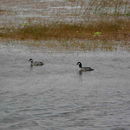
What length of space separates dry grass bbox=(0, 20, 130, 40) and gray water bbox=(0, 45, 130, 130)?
3558 millimetres

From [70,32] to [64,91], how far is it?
12627mm

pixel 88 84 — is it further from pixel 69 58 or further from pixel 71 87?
pixel 69 58

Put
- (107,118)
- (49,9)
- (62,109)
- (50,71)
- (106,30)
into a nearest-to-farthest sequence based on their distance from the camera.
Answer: (107,118), (62,109), (50,71), (106,30), (49,9)

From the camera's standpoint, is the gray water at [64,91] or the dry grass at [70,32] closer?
the gray water at [64,91]

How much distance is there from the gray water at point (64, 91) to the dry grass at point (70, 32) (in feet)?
11.7

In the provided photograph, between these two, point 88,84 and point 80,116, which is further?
point 88,84

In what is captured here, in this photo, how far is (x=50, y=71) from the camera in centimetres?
A: 1966

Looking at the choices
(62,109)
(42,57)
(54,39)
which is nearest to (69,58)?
(42,57)

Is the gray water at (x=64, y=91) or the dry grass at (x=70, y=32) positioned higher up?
the dry grass at (x=70, y=32)

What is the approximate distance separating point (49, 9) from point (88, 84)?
25.3 metres

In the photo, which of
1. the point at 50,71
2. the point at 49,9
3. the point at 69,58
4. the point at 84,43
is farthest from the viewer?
the point at 49,9

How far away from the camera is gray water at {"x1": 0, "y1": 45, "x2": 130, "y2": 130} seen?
41.5ft

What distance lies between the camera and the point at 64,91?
1620 cm

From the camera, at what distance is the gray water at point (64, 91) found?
12.6 m
